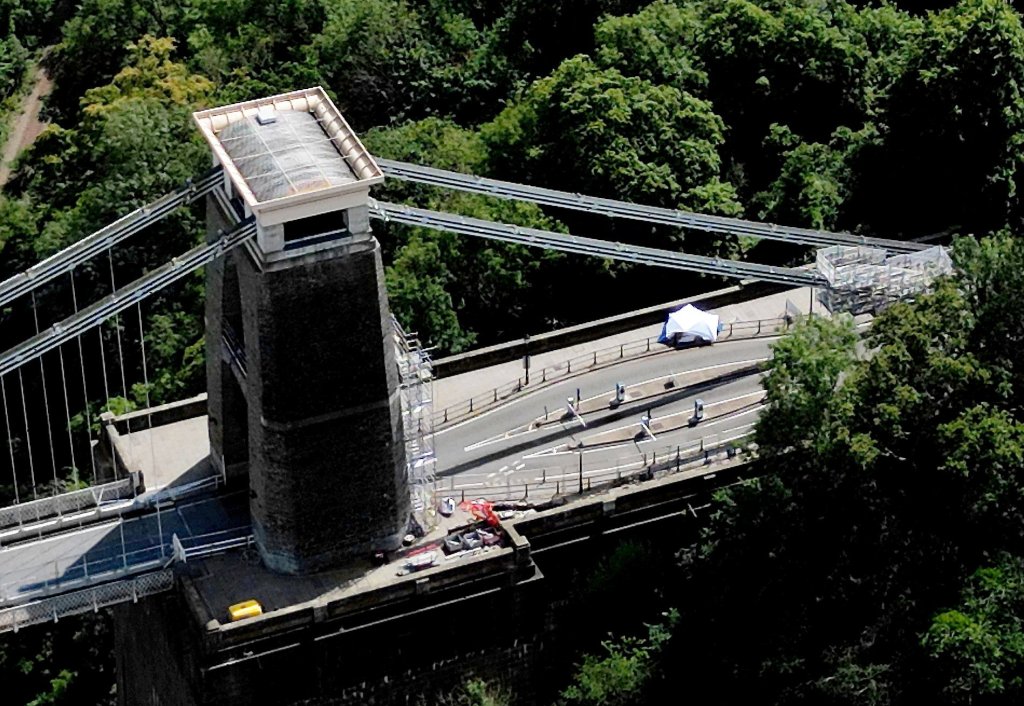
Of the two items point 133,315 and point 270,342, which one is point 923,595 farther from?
point 133,315

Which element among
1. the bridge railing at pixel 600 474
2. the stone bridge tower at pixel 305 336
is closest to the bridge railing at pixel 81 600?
the stone bridge tower at pixel 305 336

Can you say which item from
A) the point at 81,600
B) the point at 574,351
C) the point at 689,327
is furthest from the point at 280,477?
the point at 689,327

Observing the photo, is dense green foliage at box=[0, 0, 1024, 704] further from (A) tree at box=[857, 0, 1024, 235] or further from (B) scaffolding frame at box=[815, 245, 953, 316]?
(B) scaffolding frame at box=[815, 245, 953, 316]

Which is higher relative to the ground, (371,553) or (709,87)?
(709,87)

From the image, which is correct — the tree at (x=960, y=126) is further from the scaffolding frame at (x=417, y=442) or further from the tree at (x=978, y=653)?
the scaffolding frame at (x=417, y=442)

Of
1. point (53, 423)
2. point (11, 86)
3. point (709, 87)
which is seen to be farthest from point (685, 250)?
point (11, 86)

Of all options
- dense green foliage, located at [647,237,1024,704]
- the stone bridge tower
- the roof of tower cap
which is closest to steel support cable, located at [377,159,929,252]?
the roof of tower cap
